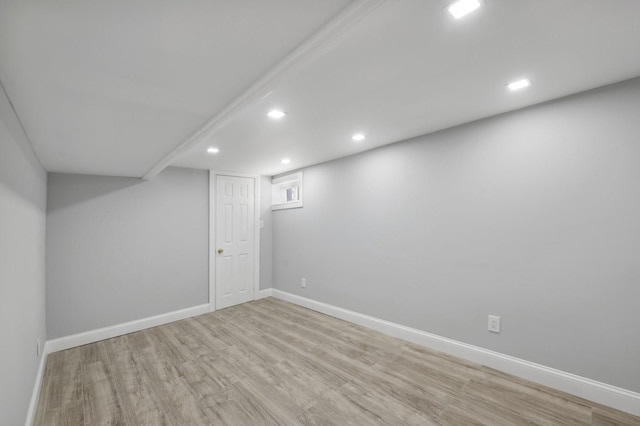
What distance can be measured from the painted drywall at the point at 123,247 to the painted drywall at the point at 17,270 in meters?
0.89

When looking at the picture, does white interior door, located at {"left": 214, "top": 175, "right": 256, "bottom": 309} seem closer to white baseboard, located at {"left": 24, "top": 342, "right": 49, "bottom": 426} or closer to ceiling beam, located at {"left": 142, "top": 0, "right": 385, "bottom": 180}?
white baseboard, located at {"left": 24, "top": 342, "right": 49, "bottom": 426}

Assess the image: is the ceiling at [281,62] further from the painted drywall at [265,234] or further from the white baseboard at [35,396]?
the painted drywall at [265,234]

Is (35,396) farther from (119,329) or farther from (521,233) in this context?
(521,233)

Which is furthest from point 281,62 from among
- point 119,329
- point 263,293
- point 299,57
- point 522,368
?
point 263,293

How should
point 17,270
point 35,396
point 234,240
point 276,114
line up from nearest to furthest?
point 17,270, point 35,396, point 276,114, point 234,240

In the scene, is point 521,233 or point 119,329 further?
A: point 119,329

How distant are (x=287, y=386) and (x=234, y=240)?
2.75 meters

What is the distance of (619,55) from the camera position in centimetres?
154

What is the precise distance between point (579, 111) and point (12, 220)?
3.86 metres

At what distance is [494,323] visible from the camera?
2385mm

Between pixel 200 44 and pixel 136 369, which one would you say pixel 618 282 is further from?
pixel 136 369

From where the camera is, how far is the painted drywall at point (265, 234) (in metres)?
4.88

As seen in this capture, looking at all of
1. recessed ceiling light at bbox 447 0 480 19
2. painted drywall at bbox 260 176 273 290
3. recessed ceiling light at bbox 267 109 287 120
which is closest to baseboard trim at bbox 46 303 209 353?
painted drywall at bbox 260 176 273 290

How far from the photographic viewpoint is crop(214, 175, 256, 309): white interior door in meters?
4.32
